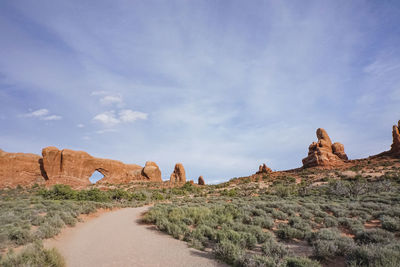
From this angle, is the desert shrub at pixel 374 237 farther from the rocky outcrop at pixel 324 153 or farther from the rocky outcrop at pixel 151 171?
the rocky outcrop at pixel 151 171

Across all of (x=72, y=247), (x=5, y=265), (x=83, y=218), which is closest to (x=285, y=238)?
(x=72, y=247)

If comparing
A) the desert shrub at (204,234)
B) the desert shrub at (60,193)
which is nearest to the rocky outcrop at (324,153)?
the desert shrub at (204,234)

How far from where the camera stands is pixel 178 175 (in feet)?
181

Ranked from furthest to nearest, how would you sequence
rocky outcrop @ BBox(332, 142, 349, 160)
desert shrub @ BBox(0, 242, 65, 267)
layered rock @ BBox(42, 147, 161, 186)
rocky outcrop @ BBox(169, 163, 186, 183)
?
rocky outcrop @ BBox(169, 163, 186, 183)
rocky outcrop @ BBox(332, 142, 349, 160)
layered rock @ BBox(42, 147, 161, 186)
desert shrub @ BBox(0, 242, 65, 267)

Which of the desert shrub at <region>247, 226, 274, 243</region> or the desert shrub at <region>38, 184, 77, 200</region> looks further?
the desert shrub at <region>38, 184, 77, 200</region>

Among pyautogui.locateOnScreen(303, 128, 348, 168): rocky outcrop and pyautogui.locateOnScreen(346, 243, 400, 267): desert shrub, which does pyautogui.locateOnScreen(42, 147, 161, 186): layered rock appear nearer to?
pyautogui.locateOnScreen(303, 128, 348, 168): rocky outcrop

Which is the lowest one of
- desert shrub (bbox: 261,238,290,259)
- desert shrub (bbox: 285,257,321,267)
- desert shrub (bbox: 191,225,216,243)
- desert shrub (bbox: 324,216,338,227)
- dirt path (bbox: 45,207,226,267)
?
dirt path (bbox: 45,207,226,267)

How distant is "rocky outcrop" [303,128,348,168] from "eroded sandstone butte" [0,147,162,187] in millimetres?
46846

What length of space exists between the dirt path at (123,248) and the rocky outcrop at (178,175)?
44.1 metres

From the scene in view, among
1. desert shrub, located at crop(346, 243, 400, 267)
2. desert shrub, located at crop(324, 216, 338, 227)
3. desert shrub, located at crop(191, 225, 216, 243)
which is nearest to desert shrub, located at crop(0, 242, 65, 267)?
desert shrub, located at crop(191, 225, 216, 243)

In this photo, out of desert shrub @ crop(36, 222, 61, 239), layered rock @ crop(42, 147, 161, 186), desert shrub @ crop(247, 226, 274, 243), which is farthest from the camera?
layered rock @ crop(42, 147, 161, 186)

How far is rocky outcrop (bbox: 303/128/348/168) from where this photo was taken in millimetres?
44406

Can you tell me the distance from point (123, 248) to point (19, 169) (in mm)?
53340

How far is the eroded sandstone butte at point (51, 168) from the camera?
4397 centimetres
